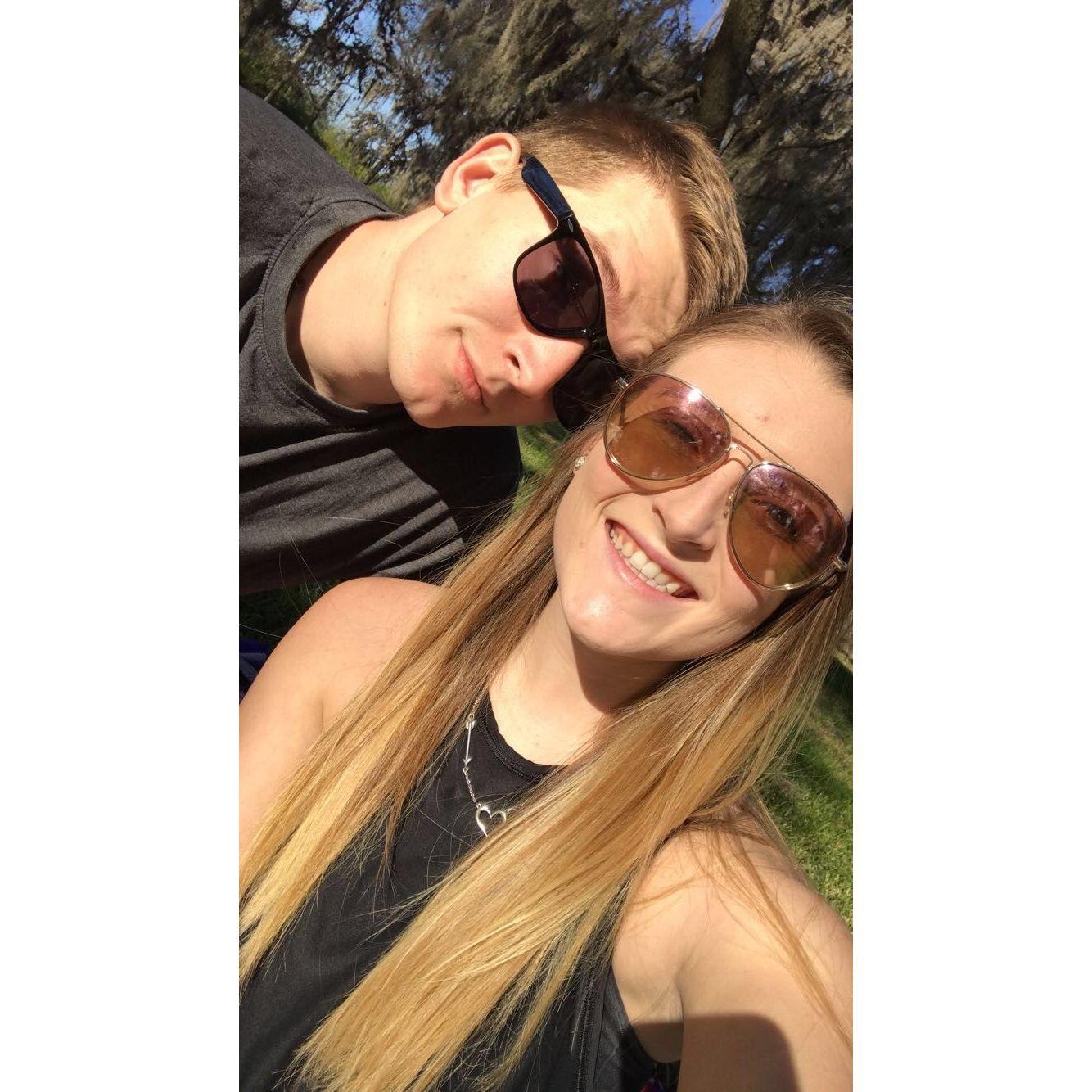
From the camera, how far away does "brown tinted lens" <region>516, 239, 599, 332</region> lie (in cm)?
123

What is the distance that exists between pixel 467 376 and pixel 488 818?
0.70 metres

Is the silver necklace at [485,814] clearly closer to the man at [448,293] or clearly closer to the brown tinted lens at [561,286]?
the man at [448,293]

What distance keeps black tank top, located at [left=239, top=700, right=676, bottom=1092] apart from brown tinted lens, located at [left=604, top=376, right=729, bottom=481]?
50cm

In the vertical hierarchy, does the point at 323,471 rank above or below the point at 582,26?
below

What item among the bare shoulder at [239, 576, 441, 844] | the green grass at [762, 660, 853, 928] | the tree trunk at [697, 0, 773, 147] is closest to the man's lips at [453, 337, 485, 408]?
the bare shoulder at [239, 576, 441, 844]

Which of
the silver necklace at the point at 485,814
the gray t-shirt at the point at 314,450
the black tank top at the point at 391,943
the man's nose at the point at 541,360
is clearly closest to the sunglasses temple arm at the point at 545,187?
the man's nose at the point at 541,360

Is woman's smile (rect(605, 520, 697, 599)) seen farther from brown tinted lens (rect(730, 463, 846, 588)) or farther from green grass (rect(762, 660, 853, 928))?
green grass (rect(762, 660, 853, 928))

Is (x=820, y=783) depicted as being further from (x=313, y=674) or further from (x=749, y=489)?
(x=313, y=674)

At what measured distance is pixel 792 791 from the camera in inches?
57.5
